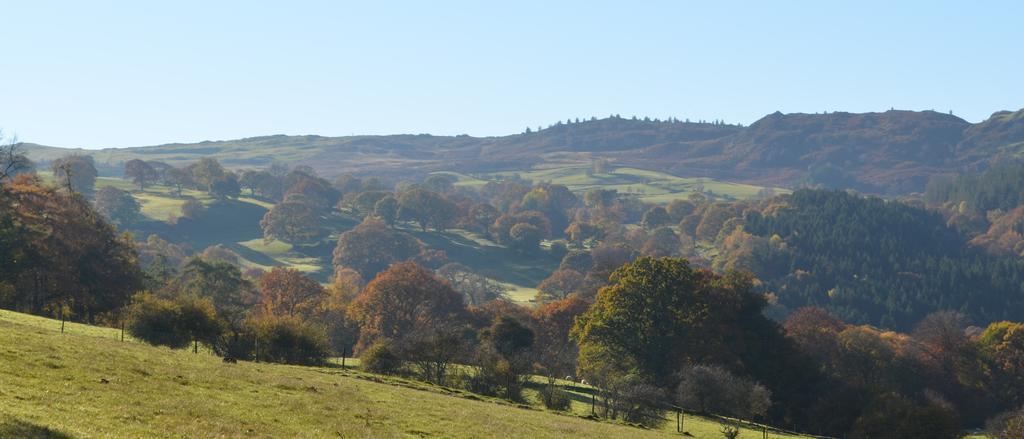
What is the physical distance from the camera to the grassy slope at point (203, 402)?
1059 inches

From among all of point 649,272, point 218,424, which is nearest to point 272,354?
point 218,424

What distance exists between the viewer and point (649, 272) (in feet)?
284

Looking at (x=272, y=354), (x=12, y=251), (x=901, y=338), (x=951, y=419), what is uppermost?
(x=12, y=251)

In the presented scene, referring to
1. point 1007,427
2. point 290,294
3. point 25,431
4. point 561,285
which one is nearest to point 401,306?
point 290,294

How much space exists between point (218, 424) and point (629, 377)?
158 feet

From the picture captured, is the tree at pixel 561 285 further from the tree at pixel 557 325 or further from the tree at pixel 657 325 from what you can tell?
the tree at pixel 657 325

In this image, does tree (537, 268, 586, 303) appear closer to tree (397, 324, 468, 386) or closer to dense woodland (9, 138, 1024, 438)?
dense woodland (9, 138, 1024, 438)

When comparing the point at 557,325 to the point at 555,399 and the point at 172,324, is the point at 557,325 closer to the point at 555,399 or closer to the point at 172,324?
the point at 555,399

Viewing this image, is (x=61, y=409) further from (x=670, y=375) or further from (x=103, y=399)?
(x=670, y=375)

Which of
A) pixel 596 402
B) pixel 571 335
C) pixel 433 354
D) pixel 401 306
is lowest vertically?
pixel 401 306

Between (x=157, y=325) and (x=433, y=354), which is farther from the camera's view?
(x=433, y=354)

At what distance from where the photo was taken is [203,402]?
3262cm

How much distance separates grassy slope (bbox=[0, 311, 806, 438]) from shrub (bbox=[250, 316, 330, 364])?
1090 cm

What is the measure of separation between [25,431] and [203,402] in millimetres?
10130
